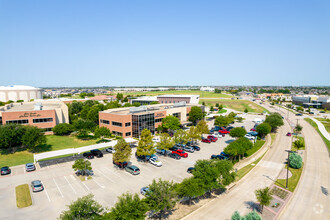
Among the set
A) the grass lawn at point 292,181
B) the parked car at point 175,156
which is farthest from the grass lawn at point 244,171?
the parked car at point 175,156

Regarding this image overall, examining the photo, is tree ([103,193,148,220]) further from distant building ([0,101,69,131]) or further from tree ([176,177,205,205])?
distant building ([0,101,69,131])

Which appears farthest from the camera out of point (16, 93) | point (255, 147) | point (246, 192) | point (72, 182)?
point (16, 93)

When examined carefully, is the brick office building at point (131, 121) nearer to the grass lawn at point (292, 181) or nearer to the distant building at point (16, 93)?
the grass lawn at point (292, 181)

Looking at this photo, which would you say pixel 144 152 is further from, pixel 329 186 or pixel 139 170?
pixel 329 186

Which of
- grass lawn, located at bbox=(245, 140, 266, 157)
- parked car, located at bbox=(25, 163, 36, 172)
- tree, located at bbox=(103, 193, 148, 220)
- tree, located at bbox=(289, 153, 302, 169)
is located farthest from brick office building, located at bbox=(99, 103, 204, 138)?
tree, located at bbox=(103, 193, 148, 220)

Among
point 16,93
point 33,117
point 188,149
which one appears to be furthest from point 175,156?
point 16,93

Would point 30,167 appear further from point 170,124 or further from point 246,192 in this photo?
point 246,192

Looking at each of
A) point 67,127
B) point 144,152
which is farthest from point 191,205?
point 67,127
